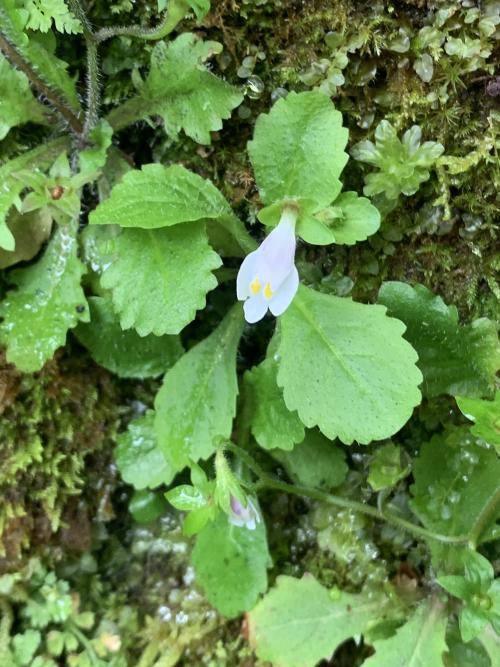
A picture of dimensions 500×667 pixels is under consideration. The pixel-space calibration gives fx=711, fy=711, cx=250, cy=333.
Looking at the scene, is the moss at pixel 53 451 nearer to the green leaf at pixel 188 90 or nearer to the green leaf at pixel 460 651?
the green leaf at pixel 188 90

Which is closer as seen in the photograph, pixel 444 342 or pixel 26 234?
pixel 444 342

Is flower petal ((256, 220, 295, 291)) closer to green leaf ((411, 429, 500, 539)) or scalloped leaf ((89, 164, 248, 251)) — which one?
scalloped leaf ((89, 164, 248, 251))

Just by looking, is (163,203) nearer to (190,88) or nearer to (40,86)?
(190,88)

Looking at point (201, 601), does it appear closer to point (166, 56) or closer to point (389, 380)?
point (389, 380)

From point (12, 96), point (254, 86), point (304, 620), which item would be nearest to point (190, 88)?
→ point (254, 86)

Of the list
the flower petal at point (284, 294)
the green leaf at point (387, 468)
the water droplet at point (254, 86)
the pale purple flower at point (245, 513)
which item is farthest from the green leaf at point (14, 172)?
the green leaf at point (387, 468)
